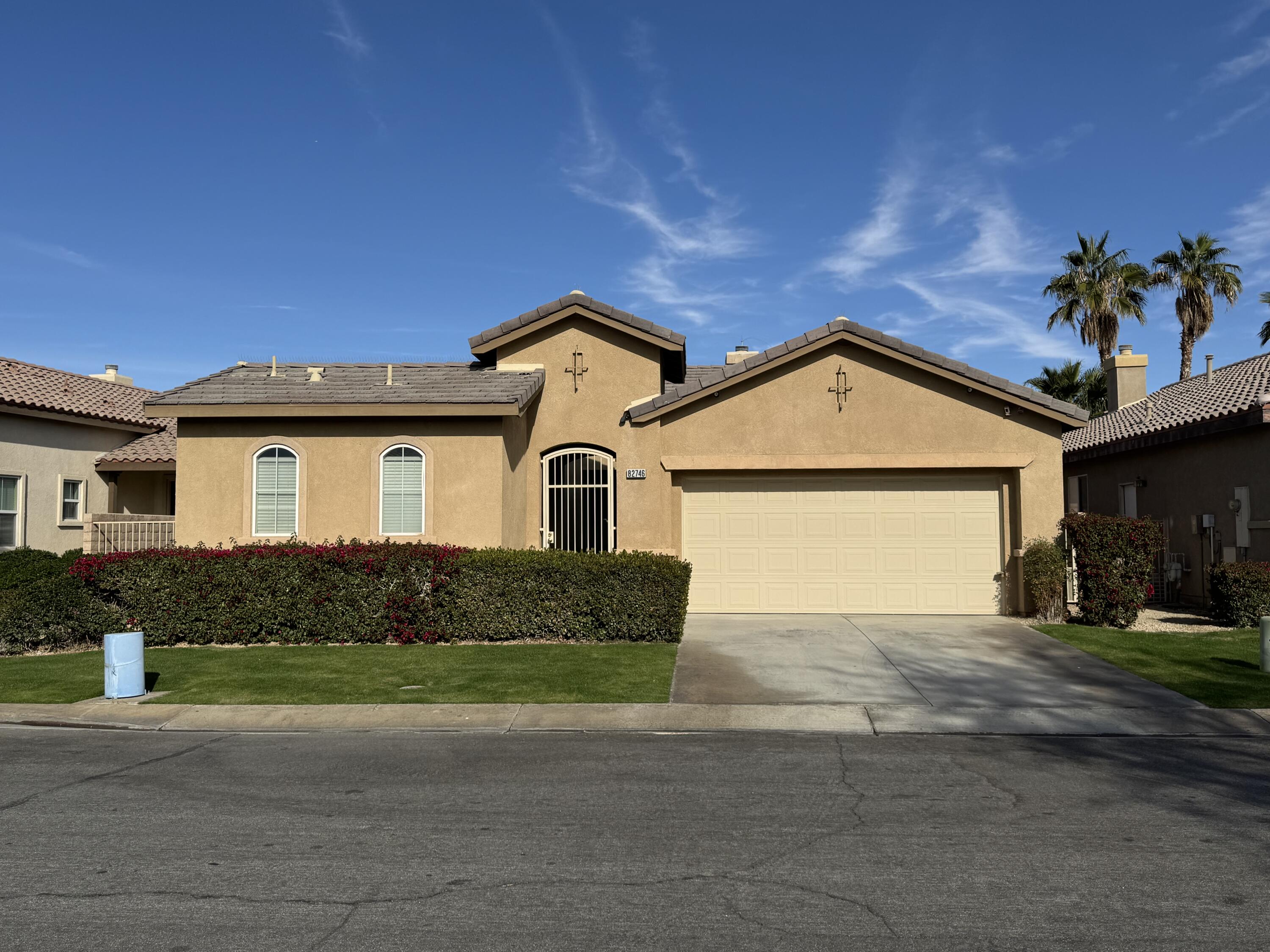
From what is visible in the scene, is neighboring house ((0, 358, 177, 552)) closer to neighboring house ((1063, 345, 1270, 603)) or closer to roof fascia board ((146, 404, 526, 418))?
roof fascia board ((146, 404, 526, 418))

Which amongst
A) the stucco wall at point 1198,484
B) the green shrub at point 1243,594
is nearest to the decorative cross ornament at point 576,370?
the green shrub at point 1243,594

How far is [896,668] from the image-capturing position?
11.3 metres

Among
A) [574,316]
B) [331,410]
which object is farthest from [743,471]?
[331,410]

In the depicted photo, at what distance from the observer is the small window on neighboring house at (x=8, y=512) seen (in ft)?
63.6

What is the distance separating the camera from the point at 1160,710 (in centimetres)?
918

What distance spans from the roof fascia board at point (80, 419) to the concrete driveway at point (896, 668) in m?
14.2

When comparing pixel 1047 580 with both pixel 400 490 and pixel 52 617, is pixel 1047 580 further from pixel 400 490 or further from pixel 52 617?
pixel 52 617

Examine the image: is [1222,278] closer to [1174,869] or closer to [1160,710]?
[1160,710]

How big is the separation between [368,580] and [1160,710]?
9.76 metres

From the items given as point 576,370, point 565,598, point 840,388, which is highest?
point 576,370

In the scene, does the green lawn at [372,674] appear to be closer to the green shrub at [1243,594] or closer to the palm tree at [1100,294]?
the green shrub at [1243,594]

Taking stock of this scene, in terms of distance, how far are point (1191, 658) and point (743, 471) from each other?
678 centimetres

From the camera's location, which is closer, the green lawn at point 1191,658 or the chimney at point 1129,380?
the green lawn at point 1191,658

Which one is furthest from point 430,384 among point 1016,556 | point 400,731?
point 1016,556
